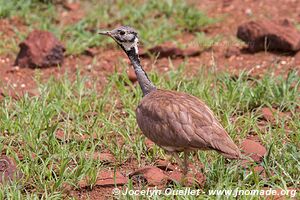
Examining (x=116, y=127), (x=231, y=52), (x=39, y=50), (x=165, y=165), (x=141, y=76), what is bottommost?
(x=165, y=165)

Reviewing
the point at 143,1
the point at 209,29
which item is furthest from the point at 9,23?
the point at 209,29

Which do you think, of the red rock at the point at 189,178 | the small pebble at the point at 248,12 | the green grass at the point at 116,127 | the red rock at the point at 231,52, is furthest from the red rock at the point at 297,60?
the red rock at the point at 189,178

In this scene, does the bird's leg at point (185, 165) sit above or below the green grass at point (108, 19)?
below

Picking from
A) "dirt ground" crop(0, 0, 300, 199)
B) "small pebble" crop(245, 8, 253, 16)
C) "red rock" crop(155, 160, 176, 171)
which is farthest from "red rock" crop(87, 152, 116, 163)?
"small pebble" crop(245, 8, 253, 16)

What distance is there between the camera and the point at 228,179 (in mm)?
5355

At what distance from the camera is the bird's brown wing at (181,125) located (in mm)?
5242

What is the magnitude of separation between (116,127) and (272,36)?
241cm

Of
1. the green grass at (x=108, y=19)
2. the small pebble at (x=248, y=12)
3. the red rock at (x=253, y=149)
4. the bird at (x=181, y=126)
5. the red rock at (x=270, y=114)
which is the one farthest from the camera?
the small pebble at (x=248, y=12)

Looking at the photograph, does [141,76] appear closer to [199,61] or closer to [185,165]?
[185,165]

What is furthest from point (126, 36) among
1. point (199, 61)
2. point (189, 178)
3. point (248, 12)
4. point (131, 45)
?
point (248, 12)

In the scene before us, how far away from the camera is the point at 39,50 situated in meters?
8.22

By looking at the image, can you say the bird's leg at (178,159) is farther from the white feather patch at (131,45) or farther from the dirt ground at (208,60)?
the dirt ground at (208,60)

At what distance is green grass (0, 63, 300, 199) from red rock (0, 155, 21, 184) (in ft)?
0.20

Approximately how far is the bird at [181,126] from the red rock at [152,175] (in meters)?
0.17
